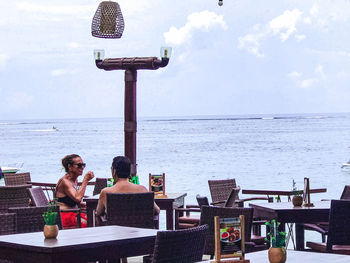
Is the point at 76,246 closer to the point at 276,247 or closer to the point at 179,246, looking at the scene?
the point at 179,246

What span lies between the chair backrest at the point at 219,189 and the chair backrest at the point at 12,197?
2.11 m

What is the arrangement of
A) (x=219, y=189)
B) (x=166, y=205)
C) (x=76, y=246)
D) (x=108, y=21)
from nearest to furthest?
1. (x=76, y=246)
2. (x=166, y=205)
3. (x=108, y=21)
4. (x=219, y=189)

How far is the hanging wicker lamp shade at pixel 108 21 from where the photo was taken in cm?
863

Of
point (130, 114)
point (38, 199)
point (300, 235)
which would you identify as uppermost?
point (130, 114)

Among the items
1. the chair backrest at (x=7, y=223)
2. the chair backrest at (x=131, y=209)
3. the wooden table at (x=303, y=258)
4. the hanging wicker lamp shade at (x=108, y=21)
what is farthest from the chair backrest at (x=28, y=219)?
the hanging wicker lamp shade at (x=108, y=21)

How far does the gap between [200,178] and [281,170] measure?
25.6 ft

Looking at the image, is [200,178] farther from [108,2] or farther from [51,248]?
[51,248]

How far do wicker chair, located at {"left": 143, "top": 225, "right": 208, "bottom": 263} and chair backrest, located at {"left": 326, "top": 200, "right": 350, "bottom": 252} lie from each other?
1779 mm

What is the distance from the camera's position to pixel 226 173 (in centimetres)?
3709

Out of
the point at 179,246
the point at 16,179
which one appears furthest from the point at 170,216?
the point at 179,246

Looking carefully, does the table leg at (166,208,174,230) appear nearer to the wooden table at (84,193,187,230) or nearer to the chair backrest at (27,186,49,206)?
the wooden table at (84,193,187,230)

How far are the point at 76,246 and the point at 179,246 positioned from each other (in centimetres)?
64

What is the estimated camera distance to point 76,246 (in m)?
4.37

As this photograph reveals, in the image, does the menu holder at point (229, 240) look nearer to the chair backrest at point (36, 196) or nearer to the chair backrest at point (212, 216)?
the chair backrest at point (212, 216)
